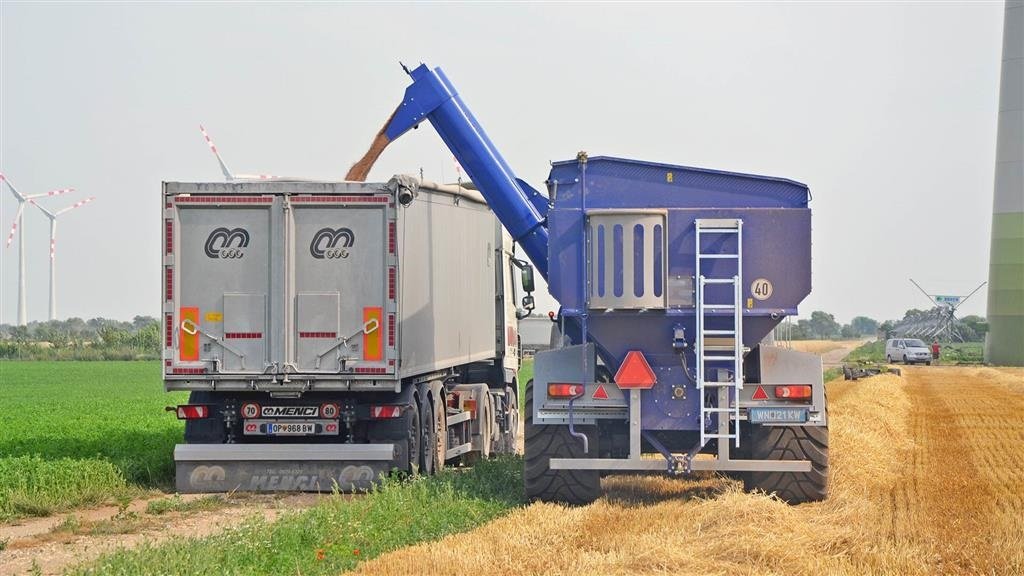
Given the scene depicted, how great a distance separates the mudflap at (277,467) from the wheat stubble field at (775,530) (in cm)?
279

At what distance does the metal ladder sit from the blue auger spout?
11.9ft

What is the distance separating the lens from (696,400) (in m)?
13.5

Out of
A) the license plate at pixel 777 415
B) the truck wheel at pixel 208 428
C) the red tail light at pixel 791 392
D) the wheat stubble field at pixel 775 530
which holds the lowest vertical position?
the wheat stubble field at pixel 775 530

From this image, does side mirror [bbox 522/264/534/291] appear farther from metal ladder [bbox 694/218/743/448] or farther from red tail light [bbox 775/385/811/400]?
red tail light [bbox 775/385/811/400]

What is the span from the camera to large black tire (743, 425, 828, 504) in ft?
44.4

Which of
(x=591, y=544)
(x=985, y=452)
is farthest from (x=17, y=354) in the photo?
(x=591, y=544)

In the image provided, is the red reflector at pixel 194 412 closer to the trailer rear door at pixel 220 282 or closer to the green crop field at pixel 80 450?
the trailer rear door at pixel 220 282

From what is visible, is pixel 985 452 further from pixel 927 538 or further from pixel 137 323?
pixel 137 323

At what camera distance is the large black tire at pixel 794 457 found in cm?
1354

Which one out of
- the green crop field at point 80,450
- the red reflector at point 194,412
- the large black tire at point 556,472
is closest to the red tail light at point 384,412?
the red reflector at point 194,412

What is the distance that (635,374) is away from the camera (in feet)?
44.1

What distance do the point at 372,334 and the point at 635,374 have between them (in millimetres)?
3697

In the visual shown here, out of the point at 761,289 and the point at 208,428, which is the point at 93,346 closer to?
the point at 208,428

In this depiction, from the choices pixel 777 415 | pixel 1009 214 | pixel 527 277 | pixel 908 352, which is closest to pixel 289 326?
pixel 527 277
